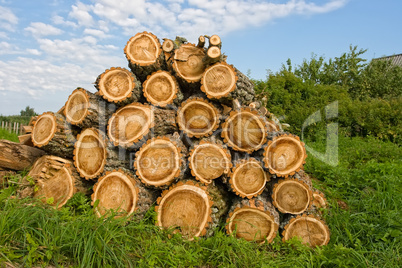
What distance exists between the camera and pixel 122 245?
8.73ft

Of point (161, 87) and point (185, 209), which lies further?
point (161, 87)

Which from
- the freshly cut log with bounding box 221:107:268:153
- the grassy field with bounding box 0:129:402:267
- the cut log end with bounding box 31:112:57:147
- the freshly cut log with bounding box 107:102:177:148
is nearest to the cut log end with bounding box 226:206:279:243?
the grassy field with bounding box 0:129:402:267

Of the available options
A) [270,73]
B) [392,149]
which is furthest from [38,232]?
[270,73]

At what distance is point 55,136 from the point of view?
3.96 meters

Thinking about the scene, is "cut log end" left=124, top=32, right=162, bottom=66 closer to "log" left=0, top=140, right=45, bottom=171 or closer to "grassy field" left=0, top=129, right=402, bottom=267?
"grassy field" left=0, top=129, right=402, bottom=267

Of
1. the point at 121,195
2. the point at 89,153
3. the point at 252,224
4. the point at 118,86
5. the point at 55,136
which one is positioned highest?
the point at 118,86

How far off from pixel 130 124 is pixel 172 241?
1.64 m

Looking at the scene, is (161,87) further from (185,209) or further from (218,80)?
(185,209)

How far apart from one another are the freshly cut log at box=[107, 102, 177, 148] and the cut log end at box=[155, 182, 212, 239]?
0.86 m

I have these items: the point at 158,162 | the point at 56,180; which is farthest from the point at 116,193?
the point at 56,180

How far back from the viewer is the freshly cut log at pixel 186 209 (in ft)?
11.1

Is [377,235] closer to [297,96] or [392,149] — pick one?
[392,149]

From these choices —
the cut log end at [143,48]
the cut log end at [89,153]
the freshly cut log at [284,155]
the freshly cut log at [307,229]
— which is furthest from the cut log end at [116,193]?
the freshly cut log at [307,229]

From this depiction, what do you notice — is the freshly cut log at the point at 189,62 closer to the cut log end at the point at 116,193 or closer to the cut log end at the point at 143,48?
the cut log end at the point at 143,48
